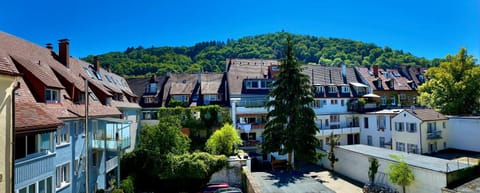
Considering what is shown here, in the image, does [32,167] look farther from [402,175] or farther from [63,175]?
[402,175]

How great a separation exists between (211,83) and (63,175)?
26.4 meters

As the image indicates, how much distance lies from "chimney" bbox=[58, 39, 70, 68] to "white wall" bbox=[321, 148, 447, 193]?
28.8 m

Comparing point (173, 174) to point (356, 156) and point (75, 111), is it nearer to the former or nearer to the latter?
point (75, 111)

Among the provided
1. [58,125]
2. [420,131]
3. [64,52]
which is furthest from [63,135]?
[420,131]

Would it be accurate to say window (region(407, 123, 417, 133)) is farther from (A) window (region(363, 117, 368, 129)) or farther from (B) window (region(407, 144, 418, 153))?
(A) window (region(363, 117, 368, 129))

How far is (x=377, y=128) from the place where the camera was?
1623 inches

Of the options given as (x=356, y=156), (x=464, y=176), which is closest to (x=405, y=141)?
(x=356, y=156)

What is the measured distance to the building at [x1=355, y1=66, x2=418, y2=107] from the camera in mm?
49828

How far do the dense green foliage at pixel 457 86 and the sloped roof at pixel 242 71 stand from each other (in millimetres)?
23398

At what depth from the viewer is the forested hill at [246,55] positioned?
7569 cm

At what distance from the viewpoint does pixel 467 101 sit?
39.8 metres

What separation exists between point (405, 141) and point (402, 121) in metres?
2.44

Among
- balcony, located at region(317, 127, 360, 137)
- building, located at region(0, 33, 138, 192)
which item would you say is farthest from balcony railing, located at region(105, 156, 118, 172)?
balcony, located at region(317, 127, 360, 137)

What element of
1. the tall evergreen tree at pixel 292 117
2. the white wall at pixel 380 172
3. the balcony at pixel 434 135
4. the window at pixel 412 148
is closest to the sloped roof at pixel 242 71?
the tall evergreen tree at pixel 292 117
